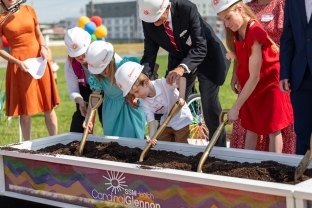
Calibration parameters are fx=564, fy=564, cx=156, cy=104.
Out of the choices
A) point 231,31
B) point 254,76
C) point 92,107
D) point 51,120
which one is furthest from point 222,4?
point 51,120

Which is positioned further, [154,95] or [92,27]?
[92,27]

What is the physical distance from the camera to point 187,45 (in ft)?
13.0

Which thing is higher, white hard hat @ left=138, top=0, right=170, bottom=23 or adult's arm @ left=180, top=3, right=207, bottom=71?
white hard hat @ left=138, top=0, right=170, bottom=23

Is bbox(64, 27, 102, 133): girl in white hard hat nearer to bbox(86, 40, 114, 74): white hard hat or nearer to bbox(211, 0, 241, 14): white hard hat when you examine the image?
bbox(86, 40, 114, 74): white hard hat

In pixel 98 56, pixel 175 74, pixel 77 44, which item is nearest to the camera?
pixel 175 74

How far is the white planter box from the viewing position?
245 cm

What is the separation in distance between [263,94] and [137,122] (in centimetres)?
105

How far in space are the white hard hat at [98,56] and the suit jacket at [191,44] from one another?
350 mm

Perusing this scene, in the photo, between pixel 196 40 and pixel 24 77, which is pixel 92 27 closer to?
pixel 24 77

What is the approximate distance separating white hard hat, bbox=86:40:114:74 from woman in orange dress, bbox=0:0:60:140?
1.30 meters

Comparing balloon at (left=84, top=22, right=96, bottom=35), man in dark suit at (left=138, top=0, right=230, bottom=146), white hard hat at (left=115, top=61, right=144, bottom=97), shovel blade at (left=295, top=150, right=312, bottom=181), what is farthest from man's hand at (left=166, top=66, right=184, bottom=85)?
balloon at (left=84, top=22, right=96, bottom=35)

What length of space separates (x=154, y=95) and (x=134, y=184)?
1026mm

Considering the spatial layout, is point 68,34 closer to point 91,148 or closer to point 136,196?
point 91,148

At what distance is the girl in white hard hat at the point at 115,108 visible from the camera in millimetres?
3979
